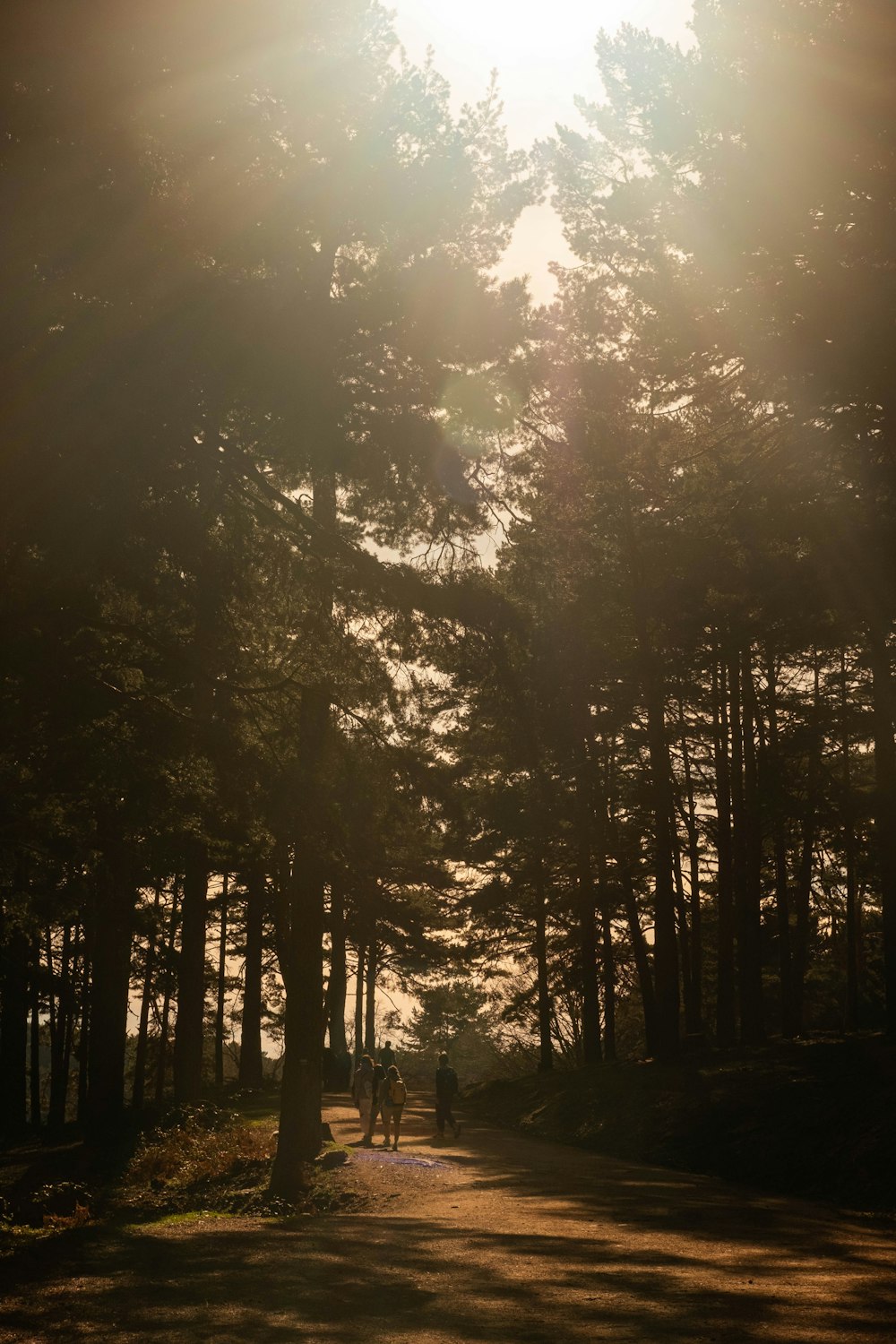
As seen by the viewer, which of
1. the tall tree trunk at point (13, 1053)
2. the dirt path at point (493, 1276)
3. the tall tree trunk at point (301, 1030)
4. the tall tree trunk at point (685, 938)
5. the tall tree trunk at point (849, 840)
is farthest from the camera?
the tall tree trunk at point (685, 938)

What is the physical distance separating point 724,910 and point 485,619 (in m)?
18.0

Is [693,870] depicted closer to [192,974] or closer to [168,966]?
[168,966]

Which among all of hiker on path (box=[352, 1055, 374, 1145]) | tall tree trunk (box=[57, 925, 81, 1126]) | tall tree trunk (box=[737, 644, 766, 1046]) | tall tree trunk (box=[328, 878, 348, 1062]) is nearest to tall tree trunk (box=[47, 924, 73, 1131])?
tall tree trunk (box=[57, 925, 81, 1126])

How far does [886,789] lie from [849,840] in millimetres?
Answer: 8651

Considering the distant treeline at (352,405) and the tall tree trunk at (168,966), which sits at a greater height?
the distant treeline at (352,405)

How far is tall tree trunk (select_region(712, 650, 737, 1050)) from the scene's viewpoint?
28.6 m

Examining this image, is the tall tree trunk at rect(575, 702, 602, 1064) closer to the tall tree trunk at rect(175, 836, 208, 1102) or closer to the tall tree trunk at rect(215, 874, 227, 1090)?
the tall tree trunk at rect(175, 836, 208, 1102)

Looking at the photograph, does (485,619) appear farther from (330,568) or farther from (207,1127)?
(207,1127)

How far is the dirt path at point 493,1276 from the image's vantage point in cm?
766

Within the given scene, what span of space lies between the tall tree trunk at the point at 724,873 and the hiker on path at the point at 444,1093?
6647 millimetres

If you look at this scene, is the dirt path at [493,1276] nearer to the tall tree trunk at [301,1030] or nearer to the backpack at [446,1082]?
the tall tree trunk at [301,1030]

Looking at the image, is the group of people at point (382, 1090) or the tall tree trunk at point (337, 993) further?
the tall tree trunk at point (337, 993)

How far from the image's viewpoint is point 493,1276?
952 cm

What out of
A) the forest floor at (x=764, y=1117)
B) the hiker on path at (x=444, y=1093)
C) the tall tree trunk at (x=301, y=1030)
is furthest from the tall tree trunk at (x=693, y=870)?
the tall tree trunk at (x=301, y=1030)
